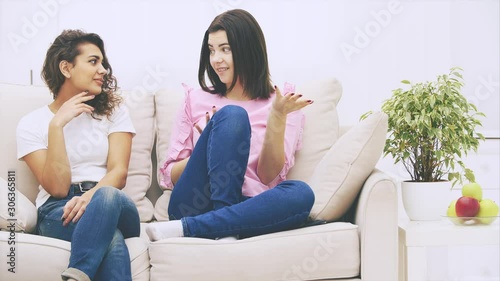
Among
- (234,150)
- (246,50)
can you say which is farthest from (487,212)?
(246,50)

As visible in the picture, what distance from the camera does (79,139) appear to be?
7.16ft

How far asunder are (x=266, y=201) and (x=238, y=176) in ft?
Answer: 0.44

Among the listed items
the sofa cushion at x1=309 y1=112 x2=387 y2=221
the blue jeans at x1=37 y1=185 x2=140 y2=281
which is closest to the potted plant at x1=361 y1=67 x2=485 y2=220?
the sofa cushion at x1=309 y1=112 x2=387 y2=221

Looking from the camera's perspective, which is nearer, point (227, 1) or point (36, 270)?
point (36, 270)

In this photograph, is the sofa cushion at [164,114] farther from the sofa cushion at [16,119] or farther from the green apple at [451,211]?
the green apple at [451,211]

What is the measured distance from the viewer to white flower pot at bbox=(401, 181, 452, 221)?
2.25 meters

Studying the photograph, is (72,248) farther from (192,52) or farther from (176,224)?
(192,52)

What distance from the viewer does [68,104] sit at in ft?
6.97

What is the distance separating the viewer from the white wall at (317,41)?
9.05 ft

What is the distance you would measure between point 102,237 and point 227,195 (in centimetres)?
40

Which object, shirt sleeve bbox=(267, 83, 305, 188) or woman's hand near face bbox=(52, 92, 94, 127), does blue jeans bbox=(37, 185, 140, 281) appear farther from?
shirt sleeve bbox=(267, 83, 305, 188)

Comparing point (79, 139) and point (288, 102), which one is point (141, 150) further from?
point (288, 102)

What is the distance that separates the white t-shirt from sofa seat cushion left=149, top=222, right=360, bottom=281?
0.48 m

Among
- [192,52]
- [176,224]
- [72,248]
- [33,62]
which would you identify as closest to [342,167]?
[176,224]
